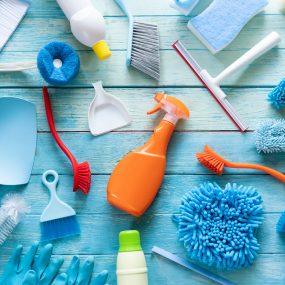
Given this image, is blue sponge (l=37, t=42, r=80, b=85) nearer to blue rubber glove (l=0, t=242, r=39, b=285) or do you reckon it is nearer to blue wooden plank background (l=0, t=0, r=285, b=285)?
blue wooden plank background (l=0, t=0, r=285, b=285)

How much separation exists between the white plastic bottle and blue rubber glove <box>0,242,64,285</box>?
42 cm

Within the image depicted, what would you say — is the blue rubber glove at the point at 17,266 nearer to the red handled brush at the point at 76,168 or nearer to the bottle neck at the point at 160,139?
the red handled brush at the point at 76,168

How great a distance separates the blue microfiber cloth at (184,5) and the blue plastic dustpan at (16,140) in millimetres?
365

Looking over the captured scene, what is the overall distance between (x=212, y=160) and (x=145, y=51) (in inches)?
10.6

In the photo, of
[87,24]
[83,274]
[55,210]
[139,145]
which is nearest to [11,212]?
[55,210]

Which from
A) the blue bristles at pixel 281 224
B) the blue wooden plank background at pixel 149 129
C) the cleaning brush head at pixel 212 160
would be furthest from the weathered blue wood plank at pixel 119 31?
the blue bristles at pixel 281 224

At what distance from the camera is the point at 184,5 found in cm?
111

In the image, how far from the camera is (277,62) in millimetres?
1143

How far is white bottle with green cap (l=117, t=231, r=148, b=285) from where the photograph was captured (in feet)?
3.42

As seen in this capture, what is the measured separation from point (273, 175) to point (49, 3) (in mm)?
599

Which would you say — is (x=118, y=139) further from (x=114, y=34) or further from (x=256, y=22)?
(x=256, y=22)

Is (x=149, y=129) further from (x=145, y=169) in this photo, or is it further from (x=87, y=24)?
(x=87, y=24)

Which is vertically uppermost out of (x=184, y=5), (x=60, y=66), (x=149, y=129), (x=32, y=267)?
(x=184, y=5)

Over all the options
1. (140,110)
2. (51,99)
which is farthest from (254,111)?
(51,99)
